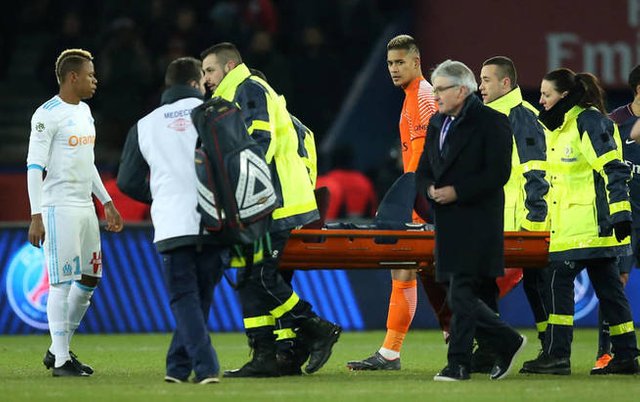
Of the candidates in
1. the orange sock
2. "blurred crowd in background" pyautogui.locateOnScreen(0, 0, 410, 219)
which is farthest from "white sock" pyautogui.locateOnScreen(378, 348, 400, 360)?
"blurred crowd in background" pyautogui.locateOnScreen(0, 0, 410, 219)

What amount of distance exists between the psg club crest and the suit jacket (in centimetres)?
576

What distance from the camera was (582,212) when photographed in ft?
33.2

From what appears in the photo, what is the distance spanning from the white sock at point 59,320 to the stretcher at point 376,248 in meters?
1.42

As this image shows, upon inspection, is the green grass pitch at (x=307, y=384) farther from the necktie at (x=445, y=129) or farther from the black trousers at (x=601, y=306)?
the necktie at (x=445, y=129)

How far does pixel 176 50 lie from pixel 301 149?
8860 mm

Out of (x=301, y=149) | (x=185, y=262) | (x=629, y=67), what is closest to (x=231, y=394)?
(x=185, y=262)

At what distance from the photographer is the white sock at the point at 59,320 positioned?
995 cm

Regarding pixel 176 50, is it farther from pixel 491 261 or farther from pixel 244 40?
pixel 491 261

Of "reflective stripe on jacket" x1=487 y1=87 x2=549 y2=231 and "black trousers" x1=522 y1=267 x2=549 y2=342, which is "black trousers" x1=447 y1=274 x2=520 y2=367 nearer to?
"black trousers" x1=522 y1=267 x2=549 y2=342

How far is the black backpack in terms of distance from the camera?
8.89 m

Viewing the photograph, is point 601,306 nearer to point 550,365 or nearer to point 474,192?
point 550,365

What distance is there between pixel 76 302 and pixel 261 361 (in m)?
1.37

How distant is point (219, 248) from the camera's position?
9188 millimetres

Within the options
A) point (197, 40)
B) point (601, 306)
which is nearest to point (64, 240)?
point (601, 306)
